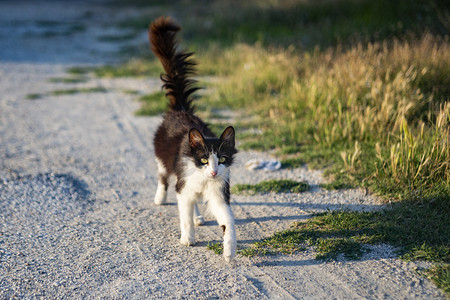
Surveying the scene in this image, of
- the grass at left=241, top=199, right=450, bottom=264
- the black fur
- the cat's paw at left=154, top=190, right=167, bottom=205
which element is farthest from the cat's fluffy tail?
the grass at left=241, top=199, right=450, bottom=264

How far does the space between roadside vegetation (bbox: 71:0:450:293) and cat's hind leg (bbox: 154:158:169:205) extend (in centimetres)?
140

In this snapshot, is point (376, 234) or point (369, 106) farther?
point (369, 106)

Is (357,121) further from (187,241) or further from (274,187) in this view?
(187,241)

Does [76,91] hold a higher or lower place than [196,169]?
higher

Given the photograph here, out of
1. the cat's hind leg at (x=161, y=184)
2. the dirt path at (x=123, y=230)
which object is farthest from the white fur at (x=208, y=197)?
the cat's hind leg at (x=161, y=184)

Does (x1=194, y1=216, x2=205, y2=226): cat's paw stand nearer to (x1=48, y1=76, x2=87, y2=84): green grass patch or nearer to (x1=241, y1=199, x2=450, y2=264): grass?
(x1=241, y1=199, x2=450, y2=264): grass

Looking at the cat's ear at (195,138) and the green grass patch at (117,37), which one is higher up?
the green grass patch at (117,37)

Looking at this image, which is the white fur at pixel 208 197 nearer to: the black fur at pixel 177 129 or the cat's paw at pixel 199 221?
the black fur at pixel 177 129

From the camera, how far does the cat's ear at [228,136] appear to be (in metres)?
4.07

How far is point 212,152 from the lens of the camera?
3.99 m

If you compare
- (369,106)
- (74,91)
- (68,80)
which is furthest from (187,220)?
(68,80)

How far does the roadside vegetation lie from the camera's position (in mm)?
4172

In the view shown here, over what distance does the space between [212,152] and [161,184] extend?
1.32 metres

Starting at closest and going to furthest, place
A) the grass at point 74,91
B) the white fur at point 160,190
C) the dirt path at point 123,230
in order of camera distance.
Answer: the dirt path at point 123,230, the white fur at point 160,190, the grass at point 74,91
